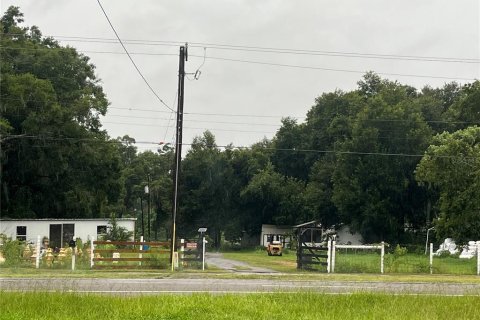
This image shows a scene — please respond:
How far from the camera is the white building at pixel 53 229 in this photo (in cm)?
4100

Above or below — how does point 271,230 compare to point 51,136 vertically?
below

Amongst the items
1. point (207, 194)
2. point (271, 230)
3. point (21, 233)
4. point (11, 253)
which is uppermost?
point (207, 194)

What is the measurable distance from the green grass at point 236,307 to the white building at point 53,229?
2889cm

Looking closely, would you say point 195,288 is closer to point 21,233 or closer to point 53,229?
point 53,229

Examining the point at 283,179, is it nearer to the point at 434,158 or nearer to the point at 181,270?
the point at 434,158

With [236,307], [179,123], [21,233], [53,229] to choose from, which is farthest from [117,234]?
[236,307]

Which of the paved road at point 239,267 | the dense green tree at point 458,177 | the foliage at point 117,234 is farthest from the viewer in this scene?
the dense green tree at point 458,177

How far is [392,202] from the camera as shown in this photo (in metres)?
70.7

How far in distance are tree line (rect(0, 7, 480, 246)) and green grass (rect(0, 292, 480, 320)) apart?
123 ft

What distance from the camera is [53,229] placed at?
1635 inches

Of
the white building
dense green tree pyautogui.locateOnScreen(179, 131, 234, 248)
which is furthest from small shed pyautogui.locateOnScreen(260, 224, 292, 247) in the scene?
the white building

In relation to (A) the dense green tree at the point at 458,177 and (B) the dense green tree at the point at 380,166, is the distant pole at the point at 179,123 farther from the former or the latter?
(B) the dense green tree at the point at 380,166

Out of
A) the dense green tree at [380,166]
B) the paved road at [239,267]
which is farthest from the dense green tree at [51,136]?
the dense green tree at [380,166]

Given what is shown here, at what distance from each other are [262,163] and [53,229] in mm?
49033
